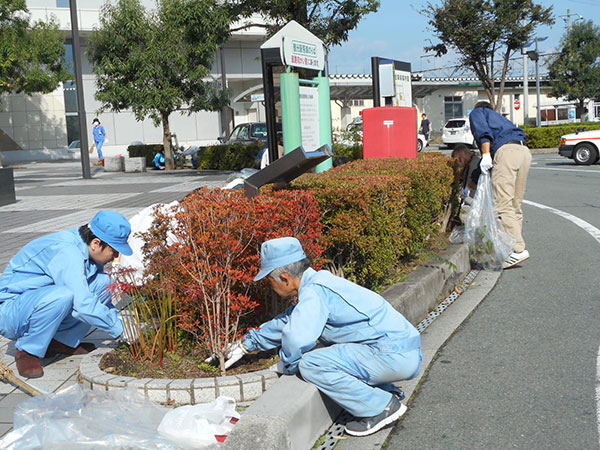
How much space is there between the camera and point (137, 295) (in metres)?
4.59

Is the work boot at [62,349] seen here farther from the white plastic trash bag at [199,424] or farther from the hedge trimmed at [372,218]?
the hedge trimmed at [372,218]

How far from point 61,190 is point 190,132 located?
87.3 ft

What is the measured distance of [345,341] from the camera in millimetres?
3943

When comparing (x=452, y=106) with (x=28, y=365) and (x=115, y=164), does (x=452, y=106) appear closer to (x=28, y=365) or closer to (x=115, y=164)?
(x=115, y=164)

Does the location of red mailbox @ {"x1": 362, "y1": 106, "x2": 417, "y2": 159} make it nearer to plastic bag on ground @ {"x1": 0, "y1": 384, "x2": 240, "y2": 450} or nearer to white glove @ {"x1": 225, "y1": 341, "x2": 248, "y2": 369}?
white glove @ {"x1": 225, "y1": 341, "x2": 248, "y2": 369}

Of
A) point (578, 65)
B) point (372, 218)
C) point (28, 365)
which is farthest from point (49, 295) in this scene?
point (578, 65)

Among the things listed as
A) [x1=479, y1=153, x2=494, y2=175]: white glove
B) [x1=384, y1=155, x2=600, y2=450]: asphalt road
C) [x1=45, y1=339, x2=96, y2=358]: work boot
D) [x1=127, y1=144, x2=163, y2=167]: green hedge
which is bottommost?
[x1=384, y1=155, x2=600, y2=450]: asphalt road

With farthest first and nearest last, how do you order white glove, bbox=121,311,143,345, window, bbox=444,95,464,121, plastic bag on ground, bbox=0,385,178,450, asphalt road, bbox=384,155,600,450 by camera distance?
window, bbox=444,95,464,121, white glove, bbox=121,311,143,345, asphalt road, bbox=384,155,600,450, plastic bag on ground, bbox=0,385,178,450

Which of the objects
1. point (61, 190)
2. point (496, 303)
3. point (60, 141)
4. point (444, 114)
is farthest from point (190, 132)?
point (496, 303)

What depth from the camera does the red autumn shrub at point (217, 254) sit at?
4.31 meters

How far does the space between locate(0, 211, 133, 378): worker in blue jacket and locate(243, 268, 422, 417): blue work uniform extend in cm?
147

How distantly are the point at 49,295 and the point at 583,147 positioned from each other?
20269 mm

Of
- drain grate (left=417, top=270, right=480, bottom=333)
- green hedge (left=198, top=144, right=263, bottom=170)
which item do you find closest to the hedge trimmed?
drain grate (left=417, top=270, right=480, bottom=333)

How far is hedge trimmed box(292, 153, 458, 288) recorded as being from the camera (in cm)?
555
